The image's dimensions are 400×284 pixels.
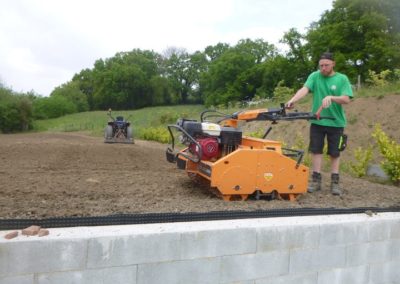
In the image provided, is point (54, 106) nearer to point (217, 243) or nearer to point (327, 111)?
point (327, 111)

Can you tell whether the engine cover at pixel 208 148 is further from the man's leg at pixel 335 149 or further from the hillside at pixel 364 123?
the hillside at pixel 364 123

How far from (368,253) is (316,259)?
1.89 feet

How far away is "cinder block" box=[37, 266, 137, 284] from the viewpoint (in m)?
2.34

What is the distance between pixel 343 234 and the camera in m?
3.38

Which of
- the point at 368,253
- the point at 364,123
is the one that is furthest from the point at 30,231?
the point at 364,123

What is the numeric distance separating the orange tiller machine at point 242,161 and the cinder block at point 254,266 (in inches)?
36.8

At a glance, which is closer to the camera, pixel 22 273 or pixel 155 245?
pixel 22 273

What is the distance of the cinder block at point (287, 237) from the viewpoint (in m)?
3.01

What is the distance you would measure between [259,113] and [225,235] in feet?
5.68

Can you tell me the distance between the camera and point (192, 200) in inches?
154

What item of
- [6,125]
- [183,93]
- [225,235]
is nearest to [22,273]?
[225,235]

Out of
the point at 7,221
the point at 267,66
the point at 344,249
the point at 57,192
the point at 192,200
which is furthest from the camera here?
the point at 267,66

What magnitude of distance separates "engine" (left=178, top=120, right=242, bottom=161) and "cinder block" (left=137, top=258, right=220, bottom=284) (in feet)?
4.94

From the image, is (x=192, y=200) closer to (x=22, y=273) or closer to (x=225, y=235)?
(x=225, y=235)
